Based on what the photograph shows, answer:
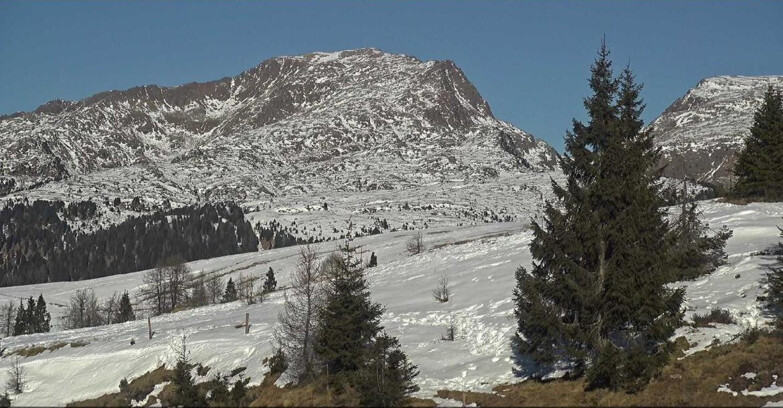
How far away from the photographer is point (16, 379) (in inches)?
2276

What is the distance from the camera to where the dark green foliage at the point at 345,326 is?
37.0m

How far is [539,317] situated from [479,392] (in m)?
7.01

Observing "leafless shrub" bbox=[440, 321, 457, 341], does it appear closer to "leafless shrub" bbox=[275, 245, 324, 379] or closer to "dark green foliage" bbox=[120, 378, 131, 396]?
"leafless shrub" bbox=[275, 245, 324, 379]

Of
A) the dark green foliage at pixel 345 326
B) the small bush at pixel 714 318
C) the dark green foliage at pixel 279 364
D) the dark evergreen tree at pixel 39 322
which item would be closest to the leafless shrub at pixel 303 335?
the dark green foliage at pixel 279 364

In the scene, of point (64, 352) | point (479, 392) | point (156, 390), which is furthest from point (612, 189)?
point (64, 352)

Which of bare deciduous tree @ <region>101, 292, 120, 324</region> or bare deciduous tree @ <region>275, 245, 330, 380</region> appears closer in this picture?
bare deciduous tree @ <region>275, 245, 330, 380</region>

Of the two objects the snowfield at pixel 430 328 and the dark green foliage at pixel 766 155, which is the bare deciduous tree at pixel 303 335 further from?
the dark green foliage at pixel 766 155

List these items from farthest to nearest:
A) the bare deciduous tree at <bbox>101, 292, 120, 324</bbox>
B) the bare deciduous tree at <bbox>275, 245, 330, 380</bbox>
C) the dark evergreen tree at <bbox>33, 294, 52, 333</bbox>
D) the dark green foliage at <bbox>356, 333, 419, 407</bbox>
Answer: the bare deciduous tree at <bbox>101, 292, 120, 324</bbox>, the dark evergreen tree at <bbox>33, 294, 52, 333</bbox>, the bare deciduous tree at <bbox>275, 245, 330, 380</bbox>, the dark green foliage at <bbox>356, 333, 419, 407</bbox>

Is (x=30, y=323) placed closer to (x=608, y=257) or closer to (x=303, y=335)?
(x=303, y=335)

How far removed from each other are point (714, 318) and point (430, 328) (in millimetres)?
21442

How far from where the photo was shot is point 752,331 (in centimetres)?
3156

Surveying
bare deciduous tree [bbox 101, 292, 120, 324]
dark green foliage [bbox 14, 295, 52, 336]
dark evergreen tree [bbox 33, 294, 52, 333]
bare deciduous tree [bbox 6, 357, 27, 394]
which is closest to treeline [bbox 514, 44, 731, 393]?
bare deciduous tree [bbox 6, 357, 27, 394]

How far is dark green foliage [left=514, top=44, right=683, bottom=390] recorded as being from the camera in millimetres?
27906

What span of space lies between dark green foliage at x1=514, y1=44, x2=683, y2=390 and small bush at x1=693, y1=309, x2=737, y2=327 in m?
5.13
